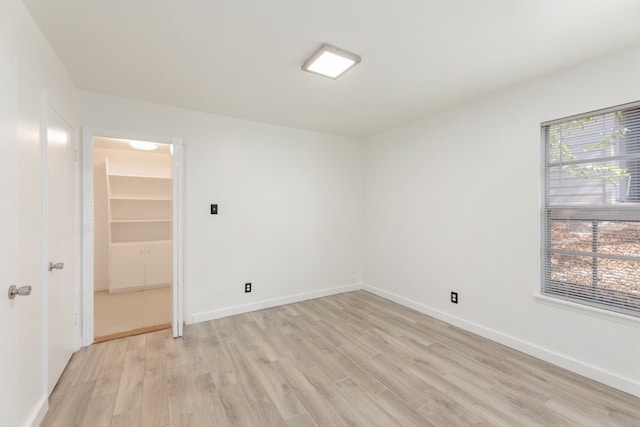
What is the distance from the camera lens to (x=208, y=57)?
7.07ft

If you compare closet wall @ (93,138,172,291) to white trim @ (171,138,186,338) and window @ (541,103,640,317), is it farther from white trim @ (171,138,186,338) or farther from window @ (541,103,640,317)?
window @ (541,103,640,317)

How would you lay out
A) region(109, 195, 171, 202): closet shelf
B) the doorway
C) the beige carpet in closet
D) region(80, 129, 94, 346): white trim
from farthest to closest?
region(109, 195, 171, 202): closet shelf
the doorway
the beige carpet in closet
region(80, 129, 94, 346): white trim

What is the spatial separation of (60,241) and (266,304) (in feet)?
7.39

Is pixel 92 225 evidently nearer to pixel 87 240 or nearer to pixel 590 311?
pixel 87 240

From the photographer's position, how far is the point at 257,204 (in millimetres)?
3674

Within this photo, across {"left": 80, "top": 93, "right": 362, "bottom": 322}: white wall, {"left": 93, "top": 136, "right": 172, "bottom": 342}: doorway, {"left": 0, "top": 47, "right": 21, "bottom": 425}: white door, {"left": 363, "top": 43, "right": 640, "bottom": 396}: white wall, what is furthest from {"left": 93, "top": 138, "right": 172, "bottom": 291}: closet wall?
{"left": 363, "top": 43, "right": 640, "bottom": 396}: white wall

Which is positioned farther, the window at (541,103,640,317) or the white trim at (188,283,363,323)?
the white trim at (188,283,363,323)

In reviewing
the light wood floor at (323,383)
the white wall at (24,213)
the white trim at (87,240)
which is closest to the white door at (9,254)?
the white wall at (24,213)

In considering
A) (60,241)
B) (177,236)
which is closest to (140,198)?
(177,236)

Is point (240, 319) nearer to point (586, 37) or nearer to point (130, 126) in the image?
point (130, 126)

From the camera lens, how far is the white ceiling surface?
1646 mm

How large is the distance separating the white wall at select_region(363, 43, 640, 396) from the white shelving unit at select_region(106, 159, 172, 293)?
12.7 feet

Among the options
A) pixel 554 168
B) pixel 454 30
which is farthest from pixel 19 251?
pixel 554 168

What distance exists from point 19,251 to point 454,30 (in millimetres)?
2887
